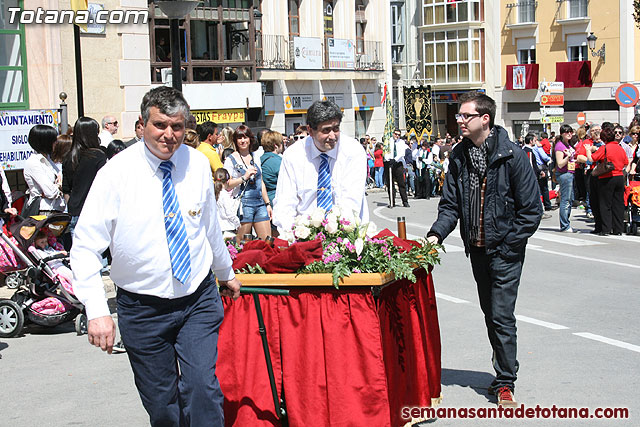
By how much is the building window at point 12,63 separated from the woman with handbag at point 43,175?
483cm

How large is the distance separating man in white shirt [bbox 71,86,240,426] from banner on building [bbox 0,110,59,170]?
336 inches

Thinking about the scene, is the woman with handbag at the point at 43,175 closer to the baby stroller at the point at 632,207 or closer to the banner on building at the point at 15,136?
the banner on building at the point at 15,136

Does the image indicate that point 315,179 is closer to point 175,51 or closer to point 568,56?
point 175,51

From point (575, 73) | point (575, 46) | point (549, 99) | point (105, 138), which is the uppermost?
point (575, 46)

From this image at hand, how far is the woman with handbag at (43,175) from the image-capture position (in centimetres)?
1059

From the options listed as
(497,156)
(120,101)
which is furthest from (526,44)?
(497,156)

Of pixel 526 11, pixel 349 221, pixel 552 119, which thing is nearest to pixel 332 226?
pixel 349 221

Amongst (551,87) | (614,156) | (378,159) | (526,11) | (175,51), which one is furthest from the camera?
(526,11)

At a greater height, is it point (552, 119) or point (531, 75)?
point (531, 75)

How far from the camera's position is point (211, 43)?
39.1m

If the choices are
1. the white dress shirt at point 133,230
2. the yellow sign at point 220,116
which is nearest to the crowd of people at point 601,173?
the white dress shirt at point 133,230

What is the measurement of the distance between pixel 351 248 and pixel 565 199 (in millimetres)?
13294

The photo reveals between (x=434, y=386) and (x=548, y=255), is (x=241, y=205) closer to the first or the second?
(x=548, y=255)

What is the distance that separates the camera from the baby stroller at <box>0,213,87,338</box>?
8906 mm
